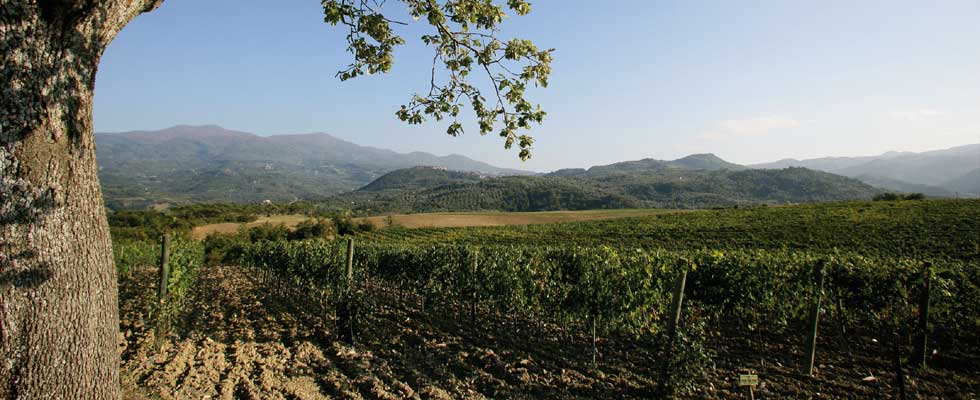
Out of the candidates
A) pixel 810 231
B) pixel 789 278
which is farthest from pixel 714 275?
pixel 810 231

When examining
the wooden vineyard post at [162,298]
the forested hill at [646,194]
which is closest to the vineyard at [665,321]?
the wooden vineyard post at [162,298]

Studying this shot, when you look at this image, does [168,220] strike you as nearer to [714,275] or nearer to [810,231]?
[714,275]

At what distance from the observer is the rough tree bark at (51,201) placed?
2.05m

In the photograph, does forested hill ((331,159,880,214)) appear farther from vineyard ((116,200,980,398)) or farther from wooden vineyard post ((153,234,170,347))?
wooden vineyard post ((153,234,170,347))

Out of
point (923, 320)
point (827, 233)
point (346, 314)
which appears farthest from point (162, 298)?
Result: point (827, 233)

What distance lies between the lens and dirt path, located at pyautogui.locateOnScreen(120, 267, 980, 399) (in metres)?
5.85

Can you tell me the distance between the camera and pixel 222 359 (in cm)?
665

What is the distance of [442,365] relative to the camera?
22.9ft

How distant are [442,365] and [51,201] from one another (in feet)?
18.9

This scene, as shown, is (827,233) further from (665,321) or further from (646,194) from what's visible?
(646,194)

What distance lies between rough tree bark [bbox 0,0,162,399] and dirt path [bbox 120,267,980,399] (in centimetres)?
352

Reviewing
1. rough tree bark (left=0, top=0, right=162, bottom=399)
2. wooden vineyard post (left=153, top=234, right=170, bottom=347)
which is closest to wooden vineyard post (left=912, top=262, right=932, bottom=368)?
rough tree bark (left=0, top=0, right=162, bottom=399)

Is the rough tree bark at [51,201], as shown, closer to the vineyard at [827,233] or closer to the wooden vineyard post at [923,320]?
the wooden vineyard post at [923,320]

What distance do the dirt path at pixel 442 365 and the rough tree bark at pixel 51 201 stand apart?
352cm
